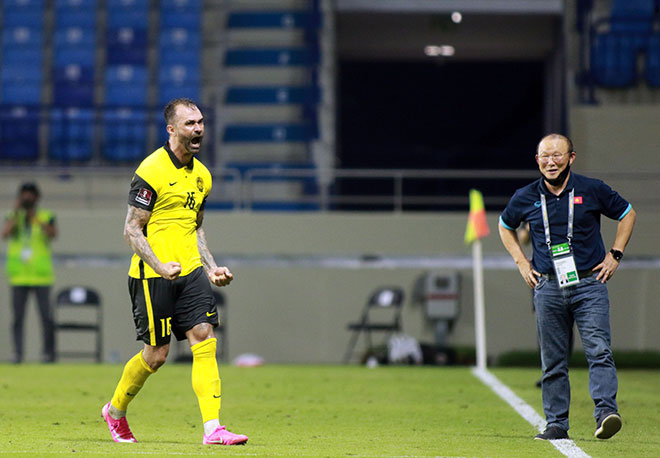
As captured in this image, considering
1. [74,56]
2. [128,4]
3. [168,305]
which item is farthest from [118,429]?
[128,4]

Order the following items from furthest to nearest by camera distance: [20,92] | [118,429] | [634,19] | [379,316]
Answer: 1. [20,92]
2. [634,19]
3. [379,316]
4. [118,429]

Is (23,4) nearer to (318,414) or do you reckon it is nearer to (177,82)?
(177,82)

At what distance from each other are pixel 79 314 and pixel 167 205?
10.0 m

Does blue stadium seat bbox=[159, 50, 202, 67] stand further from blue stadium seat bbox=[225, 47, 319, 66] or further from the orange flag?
the orange flag

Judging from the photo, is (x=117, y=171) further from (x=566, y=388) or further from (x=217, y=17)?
(x=566, y=388)

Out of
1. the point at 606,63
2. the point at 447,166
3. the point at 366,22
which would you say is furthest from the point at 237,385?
the point at 447,166

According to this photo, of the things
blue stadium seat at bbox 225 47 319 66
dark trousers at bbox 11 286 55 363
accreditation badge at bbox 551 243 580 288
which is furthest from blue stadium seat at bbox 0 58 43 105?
accreditation badge at bbox 551 243 580 288

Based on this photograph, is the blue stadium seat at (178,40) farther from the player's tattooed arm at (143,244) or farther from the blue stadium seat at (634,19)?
the player's tattooed arm at (143,244)

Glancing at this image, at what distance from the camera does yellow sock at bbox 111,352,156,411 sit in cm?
595

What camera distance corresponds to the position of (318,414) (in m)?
8.05

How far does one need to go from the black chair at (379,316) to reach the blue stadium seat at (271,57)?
202 inches

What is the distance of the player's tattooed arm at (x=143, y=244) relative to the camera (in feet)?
18.4

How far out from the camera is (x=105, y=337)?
599 inches


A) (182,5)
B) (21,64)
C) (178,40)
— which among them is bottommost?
(21,64)
